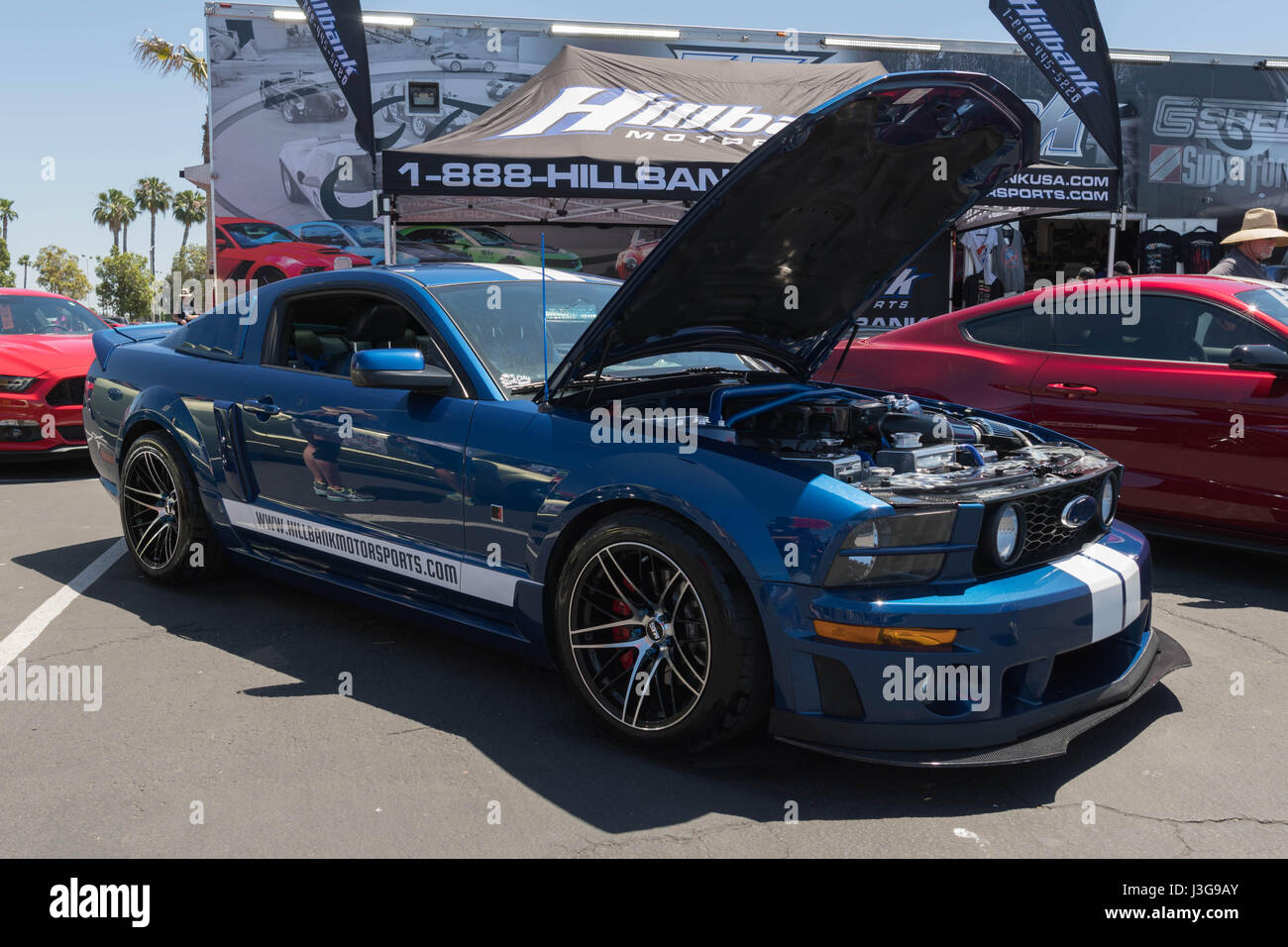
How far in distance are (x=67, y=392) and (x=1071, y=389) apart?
7.39 m

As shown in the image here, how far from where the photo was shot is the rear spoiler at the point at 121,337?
5340mm

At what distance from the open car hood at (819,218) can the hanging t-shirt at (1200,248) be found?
15.7 metres

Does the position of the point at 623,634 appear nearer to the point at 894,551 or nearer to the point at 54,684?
the point at 894,551

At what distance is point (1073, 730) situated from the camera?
106 inches

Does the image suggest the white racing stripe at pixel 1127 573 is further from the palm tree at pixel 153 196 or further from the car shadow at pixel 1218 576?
the palm tree at pixel 153 196

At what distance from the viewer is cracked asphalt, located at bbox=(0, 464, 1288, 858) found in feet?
8.31

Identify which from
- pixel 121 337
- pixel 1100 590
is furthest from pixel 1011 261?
pixel 1100 590

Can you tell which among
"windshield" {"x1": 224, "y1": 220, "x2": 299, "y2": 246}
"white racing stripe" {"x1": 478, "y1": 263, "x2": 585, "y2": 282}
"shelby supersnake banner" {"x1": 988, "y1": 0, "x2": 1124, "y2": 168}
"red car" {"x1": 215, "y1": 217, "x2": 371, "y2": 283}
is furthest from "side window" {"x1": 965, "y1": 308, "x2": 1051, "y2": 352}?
"windshield" {"x1": 224, "y1": 220, "x2": 299, "y2": 246}

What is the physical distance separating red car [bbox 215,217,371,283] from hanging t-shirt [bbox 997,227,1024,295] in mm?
9535

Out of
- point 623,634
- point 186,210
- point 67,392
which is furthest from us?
point 186,210

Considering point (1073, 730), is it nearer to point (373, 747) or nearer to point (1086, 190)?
point (373, 747)

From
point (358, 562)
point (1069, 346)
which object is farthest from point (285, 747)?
point (1069, 346)

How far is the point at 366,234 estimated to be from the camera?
47.1 ft

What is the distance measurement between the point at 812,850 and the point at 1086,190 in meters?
9.80
